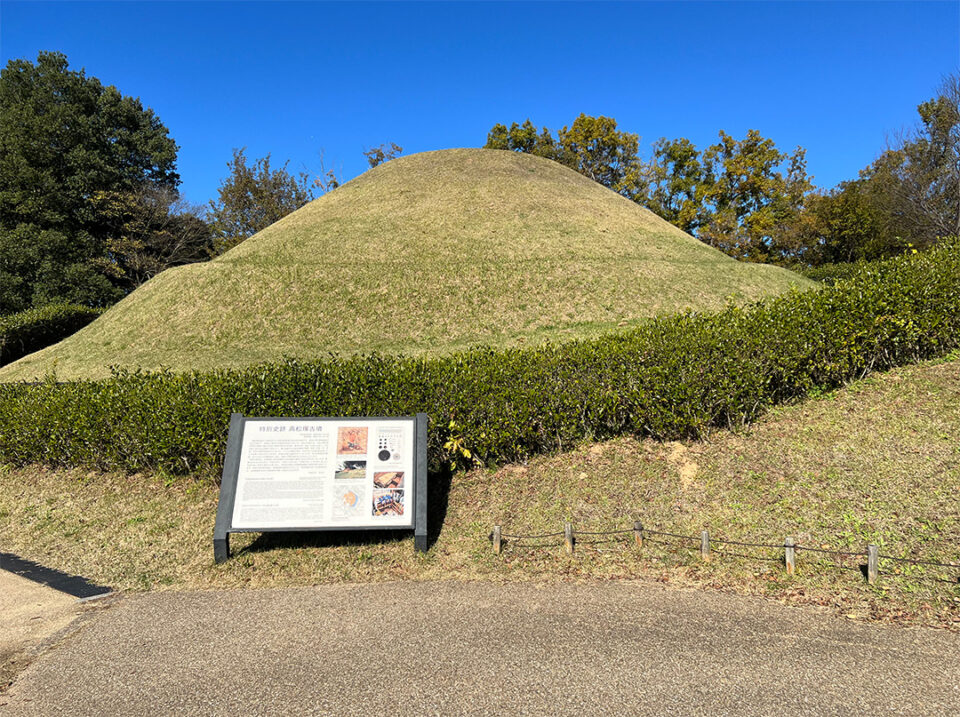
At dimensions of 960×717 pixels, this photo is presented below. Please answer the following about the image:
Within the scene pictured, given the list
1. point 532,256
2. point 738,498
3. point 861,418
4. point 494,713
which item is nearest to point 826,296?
point 861,418

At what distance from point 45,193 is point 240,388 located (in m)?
43.0

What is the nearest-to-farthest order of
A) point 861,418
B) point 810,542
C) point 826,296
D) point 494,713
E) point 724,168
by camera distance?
point 494,713
point 810,542
point 861,418
point 826,296
point 724,168

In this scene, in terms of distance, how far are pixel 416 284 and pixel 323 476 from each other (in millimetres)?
17957

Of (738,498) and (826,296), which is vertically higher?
(826,296)

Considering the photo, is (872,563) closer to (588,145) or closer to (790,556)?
(790,556)

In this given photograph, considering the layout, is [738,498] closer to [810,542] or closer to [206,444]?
[810,542]

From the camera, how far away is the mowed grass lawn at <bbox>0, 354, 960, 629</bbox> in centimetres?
549

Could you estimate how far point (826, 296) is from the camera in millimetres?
9312

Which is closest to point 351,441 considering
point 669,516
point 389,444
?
point 389,444

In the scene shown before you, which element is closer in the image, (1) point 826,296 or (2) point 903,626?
(2) point 903,626

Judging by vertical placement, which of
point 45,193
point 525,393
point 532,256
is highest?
point 45,193

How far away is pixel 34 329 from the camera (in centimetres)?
2547

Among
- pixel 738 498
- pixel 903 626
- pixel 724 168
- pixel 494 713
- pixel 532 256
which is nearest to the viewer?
pixel 494 713

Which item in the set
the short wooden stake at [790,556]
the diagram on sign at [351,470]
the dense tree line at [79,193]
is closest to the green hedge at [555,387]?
the diagram on sign at [351,470]
